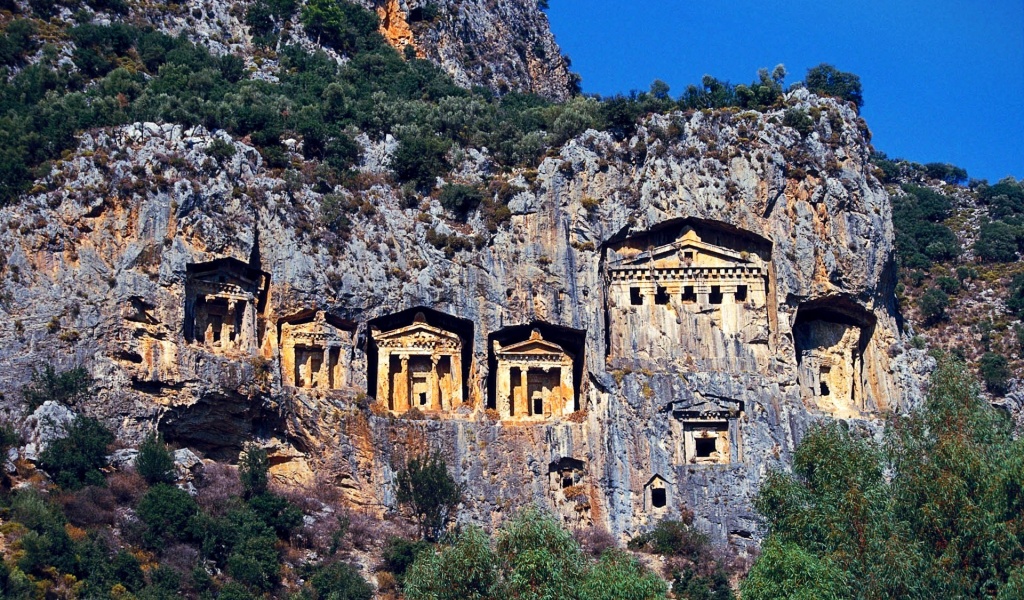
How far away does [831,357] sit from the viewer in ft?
236

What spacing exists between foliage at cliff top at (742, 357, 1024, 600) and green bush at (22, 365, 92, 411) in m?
27.3

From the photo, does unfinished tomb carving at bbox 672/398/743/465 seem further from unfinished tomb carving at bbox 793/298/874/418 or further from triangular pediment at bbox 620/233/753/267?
triangular pediment at bbox 620/233/753/267

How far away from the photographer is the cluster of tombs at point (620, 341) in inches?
2692

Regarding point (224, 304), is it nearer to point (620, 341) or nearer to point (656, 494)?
point (620, 341)

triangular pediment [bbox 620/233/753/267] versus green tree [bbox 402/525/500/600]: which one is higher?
triangular pediment [bbox 620/233/753/267]

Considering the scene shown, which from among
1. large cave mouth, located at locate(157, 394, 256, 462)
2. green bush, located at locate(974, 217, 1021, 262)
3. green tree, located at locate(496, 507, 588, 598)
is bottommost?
green tree, located at locate(496, 507, 588, 598)

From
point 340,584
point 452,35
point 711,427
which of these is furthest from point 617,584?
point 452,35

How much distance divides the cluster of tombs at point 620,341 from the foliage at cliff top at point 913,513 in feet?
65.0

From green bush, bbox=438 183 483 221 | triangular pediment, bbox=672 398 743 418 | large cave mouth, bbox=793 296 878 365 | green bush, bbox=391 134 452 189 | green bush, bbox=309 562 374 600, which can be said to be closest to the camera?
green bush, bbox=309 562 374 600

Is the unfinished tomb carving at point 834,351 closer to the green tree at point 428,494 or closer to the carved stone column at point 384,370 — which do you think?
the green tree at point 428,494

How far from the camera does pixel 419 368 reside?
70.6m

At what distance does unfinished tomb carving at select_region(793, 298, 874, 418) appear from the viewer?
70.8 meters

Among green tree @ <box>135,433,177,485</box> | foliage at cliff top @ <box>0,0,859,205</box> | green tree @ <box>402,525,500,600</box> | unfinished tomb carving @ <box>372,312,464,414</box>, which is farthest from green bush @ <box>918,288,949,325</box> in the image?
green tree @ <box>402,525,500,600</box>

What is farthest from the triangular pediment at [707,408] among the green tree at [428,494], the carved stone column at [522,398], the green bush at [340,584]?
the green bush at [340,584]
